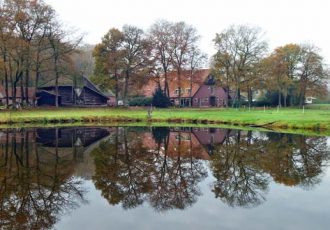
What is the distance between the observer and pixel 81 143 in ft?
77.4

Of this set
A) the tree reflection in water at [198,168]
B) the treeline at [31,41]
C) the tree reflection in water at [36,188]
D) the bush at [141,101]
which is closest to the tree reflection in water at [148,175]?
the tree reflection in water at [198,168]

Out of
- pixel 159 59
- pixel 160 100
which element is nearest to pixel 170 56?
pixel 159 59

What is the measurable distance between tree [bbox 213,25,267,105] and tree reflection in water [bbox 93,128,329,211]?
3886 cm

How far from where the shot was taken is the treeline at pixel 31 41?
161ft

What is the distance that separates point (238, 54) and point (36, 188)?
55174 millimetres

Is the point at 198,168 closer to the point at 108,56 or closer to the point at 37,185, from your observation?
the point at 37,185

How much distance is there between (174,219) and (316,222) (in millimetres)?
3422

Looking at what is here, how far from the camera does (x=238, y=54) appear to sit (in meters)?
63.0

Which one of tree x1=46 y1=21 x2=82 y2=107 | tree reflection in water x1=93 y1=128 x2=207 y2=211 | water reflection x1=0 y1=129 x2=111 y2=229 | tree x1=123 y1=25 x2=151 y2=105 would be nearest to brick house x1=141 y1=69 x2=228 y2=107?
tree x1=123 y1=25 x2=151 y2=105

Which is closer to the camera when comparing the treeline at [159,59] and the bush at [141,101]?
the treeline at [159,59]

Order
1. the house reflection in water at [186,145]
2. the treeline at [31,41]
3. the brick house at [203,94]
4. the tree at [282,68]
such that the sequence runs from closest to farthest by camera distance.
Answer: the house reflection in water at [186,145] → the treeline at [31,41] → the tree at [282,68] → the brick house at [203,94]

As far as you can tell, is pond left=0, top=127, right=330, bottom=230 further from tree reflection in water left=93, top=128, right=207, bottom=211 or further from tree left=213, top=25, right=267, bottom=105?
tree left=213, top=25, right=267, bottom=105

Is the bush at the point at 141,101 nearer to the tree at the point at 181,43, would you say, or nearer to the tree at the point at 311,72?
the tree at the point at 181,43

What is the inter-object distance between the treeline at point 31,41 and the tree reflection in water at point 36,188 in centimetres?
3383
